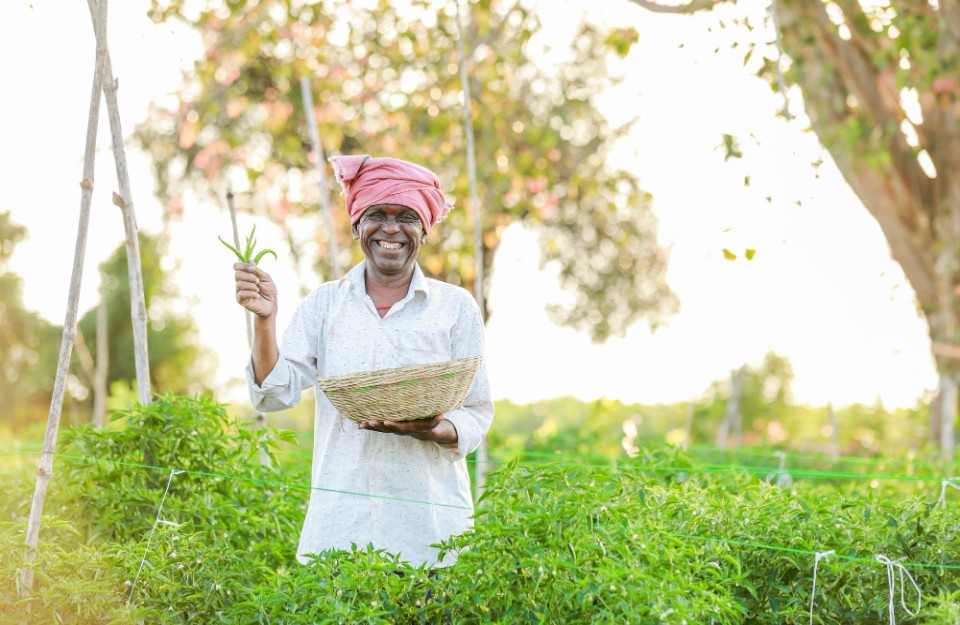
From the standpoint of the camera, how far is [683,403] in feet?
34.2

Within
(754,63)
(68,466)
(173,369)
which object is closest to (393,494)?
(68,466)

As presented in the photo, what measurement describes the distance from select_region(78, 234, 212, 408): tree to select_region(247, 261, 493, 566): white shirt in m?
7.18

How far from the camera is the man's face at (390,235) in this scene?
7.97 ft

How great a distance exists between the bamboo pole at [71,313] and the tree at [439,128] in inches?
96.8

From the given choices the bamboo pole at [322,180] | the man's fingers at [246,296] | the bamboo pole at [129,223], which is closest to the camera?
the man's fingers at [246,296]

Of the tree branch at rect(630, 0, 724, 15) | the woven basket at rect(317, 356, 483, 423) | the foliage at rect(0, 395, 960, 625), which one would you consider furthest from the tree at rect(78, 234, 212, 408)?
the woven basket at rect(317, 356, 483, 423)

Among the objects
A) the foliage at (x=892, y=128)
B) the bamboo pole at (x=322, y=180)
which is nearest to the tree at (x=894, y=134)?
the foliage at (x=892, y=128)

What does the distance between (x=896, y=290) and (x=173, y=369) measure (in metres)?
6.32

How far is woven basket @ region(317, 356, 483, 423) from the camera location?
2197 millimetres

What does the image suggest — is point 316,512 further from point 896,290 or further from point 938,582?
point 896,290

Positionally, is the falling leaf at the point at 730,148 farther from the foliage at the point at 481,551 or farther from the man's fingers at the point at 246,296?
the man's fingers at the point at 246,296

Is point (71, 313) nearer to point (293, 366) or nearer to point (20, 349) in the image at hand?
point (293, 366)

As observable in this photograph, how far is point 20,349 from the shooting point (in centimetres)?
1093

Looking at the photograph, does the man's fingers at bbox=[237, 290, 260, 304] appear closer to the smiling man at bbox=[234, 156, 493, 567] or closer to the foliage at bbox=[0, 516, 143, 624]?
the smiling man at bbox=[234, 156, 493, 567]
